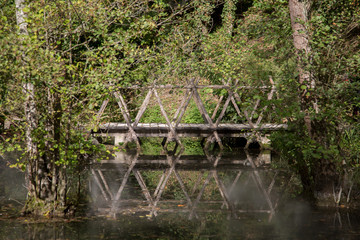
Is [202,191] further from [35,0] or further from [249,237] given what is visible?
[35,0]

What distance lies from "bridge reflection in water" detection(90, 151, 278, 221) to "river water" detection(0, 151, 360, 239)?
2 centimetres

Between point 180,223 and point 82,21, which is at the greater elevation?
point 82,21

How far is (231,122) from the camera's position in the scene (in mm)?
16469

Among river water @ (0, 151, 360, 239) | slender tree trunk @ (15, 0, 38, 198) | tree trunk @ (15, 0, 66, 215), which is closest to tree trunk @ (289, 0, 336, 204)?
river water @ (0, 151, 360, 239)

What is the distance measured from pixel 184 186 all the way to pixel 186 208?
1862mm

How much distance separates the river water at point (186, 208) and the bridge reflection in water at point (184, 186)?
0.6 inches

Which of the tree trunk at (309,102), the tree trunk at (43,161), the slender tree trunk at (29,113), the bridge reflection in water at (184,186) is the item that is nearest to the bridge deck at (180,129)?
the bridge reflection in water at (184,186)

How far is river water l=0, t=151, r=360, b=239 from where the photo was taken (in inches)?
240

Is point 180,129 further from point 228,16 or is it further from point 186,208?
point 228,16

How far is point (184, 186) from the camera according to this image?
9453 mm

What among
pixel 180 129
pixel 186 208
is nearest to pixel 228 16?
pixel 180 129

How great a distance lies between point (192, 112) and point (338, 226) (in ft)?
39.0

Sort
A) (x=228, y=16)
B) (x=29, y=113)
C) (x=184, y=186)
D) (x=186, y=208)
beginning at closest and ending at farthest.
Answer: (x=29, y=113) < (x=186, y=208) < (x=184, y=186) < (x=228, y=16)

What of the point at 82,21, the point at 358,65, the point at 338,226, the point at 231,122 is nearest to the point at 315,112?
the point at 358,65
